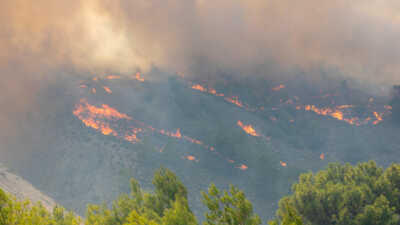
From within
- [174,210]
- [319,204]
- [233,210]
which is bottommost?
[233,210]

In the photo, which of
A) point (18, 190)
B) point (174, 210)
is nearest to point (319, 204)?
point (174, 210)

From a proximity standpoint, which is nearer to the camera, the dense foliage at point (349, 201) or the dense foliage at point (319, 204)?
the dense foliage at point (319, 204)

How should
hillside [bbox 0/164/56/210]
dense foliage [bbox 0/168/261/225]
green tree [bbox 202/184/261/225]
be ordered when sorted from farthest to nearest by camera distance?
1. hillside [bbox 0/164/56/210]
2. green tree [bbox 202/184/261/225]
3. dense foliage [bbox 0/168/261/225]

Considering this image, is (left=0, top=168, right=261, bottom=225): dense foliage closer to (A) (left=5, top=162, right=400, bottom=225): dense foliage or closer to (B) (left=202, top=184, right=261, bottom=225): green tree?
(B) (left=202, top=184, right=261, bottom=225): green tree

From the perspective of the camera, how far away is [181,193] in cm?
3034

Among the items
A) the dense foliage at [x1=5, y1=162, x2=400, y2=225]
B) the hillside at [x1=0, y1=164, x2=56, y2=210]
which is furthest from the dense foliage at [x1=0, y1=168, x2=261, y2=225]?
the hillside at [x1=0, y1=164, x2=56, y2=210]

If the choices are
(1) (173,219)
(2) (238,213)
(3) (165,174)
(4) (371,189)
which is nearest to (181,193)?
(3) (165,174)

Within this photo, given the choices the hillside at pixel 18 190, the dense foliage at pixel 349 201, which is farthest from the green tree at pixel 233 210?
the hillside at pixel 18 190

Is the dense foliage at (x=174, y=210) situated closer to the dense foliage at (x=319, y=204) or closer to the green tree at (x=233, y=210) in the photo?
the green tree at (x=233, y=210)

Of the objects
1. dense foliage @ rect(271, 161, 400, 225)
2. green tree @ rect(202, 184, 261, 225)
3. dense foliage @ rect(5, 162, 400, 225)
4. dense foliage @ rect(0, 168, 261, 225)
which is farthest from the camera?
dense foliage @ rect(271, 161, 400, 225)

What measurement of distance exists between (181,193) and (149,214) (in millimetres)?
4237

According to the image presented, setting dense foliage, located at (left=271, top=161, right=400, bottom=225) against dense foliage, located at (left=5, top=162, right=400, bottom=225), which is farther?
dense foliage, located at (left=271, top=161, right=400, bottom=225)

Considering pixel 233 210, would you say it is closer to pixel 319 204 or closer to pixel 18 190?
pixel 319 204

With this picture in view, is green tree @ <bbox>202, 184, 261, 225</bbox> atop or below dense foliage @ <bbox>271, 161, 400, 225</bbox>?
below
